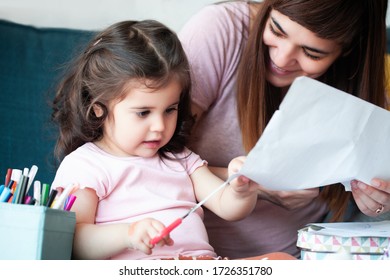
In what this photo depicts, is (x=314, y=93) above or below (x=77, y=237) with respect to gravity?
above

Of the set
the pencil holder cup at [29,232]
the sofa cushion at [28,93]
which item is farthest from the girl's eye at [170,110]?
the sofa cushion at [28,93]

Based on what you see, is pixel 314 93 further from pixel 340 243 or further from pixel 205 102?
pixel 205 102

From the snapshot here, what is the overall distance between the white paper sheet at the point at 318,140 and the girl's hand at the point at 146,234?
155 mm

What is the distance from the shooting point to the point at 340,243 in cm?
110

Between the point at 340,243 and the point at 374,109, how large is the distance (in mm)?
246

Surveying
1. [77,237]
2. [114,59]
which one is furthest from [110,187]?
[114,59]

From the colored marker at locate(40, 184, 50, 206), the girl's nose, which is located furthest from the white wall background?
the colored marker at locate(40, 184, 50, 206)

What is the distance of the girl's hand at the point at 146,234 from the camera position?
1.01 meters

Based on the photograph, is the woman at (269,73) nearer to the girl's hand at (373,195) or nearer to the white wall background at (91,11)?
the girl's hand at (373,195)

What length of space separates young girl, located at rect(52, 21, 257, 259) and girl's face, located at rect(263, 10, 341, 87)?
0.18 m

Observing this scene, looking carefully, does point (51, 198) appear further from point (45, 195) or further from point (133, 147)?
point (133, 147)

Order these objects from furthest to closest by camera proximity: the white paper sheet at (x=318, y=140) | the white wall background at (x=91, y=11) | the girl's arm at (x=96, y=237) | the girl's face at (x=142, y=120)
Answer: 1. the white wall background at (x=91, y=11)
2. the girl's face at (x=142, y=120)
3. the girl's arm at (x=96, y=237)
4. the white paper sheet at (x=318, y=140)

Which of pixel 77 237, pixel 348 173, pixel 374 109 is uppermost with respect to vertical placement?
pixel 374 109

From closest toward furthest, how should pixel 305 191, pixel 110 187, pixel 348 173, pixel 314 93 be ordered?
1. pixel 314 93
2. pixel 348 173
3. pixel 110 187
4. pixel 305 191
